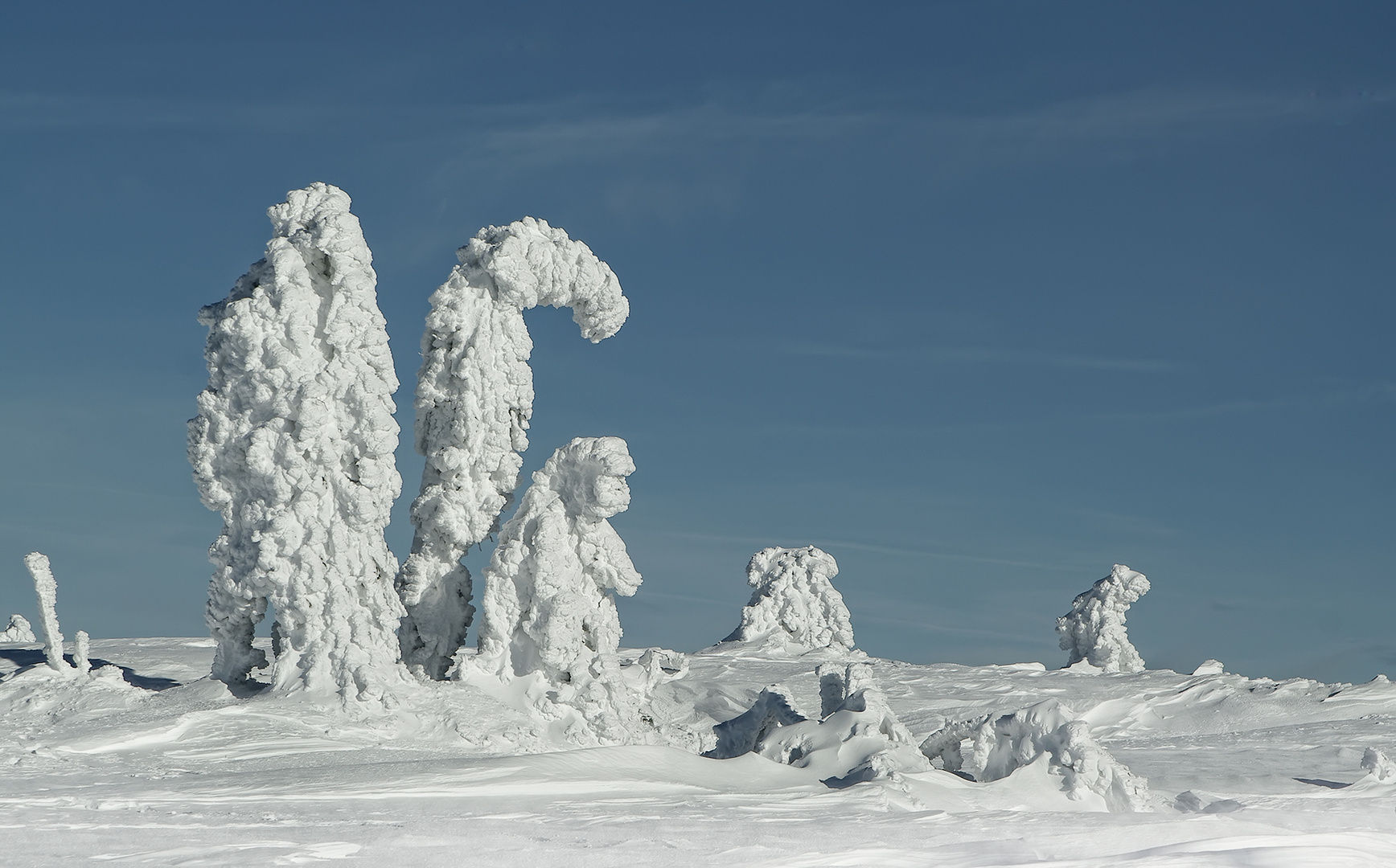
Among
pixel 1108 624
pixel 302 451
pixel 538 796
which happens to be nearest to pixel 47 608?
pixel 302 451

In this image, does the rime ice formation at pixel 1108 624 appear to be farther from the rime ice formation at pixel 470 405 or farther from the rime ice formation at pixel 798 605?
the rime ice formation at pixel 470 405

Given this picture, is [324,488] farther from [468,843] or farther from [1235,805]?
[1235,805]

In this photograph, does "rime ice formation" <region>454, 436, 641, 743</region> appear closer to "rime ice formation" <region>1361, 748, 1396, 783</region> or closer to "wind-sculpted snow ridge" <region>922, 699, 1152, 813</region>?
"wind-sculpted snow ridge" <region>922, 699, 1152, 813</region>

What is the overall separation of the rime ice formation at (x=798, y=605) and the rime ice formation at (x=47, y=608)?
18.8 metres

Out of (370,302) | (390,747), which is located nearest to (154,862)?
(390,747)

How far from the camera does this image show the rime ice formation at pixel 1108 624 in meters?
37.4

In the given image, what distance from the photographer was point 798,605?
36.8 m

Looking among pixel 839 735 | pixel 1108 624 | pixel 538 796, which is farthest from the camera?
pixel 1108 624

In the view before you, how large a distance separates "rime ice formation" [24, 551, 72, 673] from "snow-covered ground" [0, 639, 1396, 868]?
0.37 m

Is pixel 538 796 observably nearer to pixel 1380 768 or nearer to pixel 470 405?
pixel 470 405

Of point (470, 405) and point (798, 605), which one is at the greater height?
point (470, 405)

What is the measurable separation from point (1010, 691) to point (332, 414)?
48.1 feet

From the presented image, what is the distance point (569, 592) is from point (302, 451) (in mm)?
4261

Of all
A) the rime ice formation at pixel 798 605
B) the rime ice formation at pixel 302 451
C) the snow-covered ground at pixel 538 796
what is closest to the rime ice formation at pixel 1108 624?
the rime ice formation at pixel 798 605
